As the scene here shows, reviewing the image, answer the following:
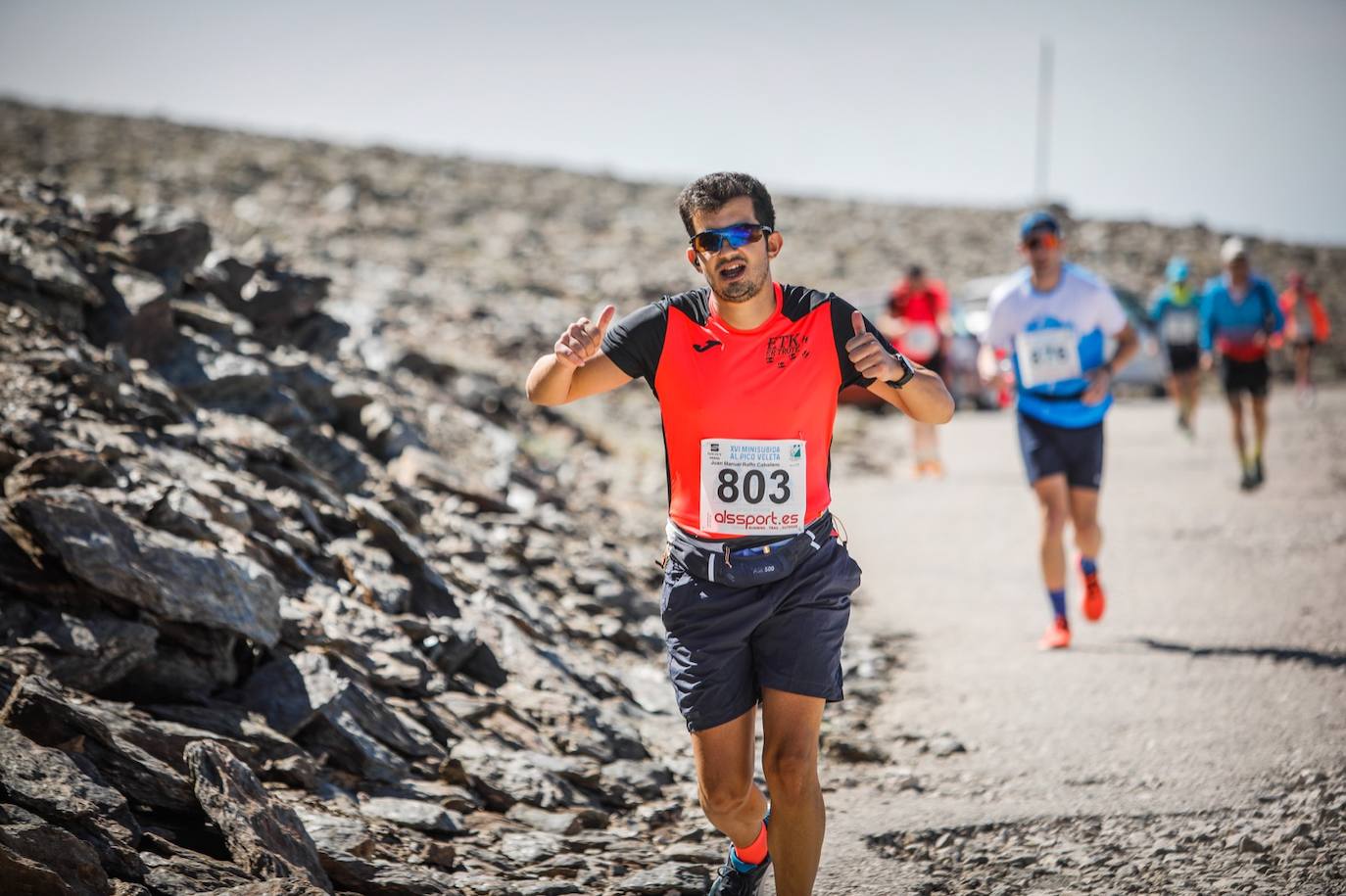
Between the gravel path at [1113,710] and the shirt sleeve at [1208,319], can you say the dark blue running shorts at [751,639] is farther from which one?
the shirt sleeve at [1208,319]

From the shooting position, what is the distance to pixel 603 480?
1102 centimetres

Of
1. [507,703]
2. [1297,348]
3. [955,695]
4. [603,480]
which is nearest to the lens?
[507,703]

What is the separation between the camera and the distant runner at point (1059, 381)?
6.92 m

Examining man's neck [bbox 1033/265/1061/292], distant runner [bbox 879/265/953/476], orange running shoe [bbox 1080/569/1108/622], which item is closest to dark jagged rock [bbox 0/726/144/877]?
orange running shoe [bbox 1080/569/1108/622]

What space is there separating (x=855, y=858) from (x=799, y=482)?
1.60 m

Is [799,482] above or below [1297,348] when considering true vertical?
below

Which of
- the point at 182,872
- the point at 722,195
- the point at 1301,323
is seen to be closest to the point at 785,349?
the point at 722,195

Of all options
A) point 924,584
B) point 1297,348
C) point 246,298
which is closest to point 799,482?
point 924,584

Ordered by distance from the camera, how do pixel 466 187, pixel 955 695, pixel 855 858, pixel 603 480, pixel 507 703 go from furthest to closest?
1. pixel 466 187
2. pixel 603 480
3. pixel 955 695
4. pixel 507 703
5. pixel 855 858

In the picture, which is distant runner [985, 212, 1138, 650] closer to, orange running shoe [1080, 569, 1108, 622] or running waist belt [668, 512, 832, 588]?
orange running shoe [1080, 569, 1108, 622]

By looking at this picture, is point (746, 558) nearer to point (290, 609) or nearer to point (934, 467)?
point (290, 609)

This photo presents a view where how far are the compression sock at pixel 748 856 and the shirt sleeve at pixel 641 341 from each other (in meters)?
1.56

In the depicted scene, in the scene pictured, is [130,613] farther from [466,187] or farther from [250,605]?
[466,187]

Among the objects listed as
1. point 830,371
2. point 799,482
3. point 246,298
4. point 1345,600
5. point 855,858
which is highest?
point 246,298
